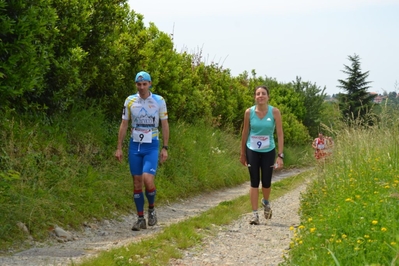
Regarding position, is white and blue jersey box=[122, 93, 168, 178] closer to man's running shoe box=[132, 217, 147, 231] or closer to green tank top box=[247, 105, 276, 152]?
man's running shoe box=[132, 217, 147, 231]

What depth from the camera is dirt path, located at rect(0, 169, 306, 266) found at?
21.5 feet

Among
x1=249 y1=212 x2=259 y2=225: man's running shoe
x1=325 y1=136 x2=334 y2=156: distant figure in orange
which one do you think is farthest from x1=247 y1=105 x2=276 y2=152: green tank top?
x1=325 y1=136 x2=334 y2=156: distant figure in orange

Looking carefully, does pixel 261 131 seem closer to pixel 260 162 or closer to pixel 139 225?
pixel 260 162

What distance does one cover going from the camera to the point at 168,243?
23.5ft

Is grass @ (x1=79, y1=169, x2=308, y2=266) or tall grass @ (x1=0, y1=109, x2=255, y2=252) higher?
tall grass @ (x1=0, y1=109, x2=255, y2=252)

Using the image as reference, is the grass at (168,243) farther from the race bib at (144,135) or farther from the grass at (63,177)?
the grass at (63,177)

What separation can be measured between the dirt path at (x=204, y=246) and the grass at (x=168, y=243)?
157 mm

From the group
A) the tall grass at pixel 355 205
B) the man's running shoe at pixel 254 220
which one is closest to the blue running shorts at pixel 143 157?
the man's running shoe at pixel 254 220

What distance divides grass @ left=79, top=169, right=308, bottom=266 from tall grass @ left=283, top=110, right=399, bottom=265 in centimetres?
131

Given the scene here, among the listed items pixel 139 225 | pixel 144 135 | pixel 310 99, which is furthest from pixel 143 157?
pixel 310 99

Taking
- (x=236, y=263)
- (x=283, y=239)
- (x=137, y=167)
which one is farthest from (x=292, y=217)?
(x=236, y=263)

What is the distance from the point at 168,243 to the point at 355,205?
7.46 ft

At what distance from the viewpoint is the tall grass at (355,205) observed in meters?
4.81

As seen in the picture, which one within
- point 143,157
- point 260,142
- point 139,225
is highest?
point 260,142
